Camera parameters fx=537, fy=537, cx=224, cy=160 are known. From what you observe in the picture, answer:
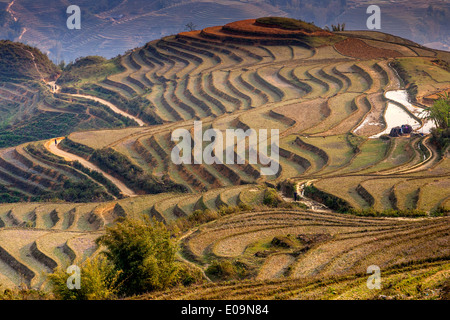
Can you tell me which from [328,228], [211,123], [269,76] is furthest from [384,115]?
[328,228]

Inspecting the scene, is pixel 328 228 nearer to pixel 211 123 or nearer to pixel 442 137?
pixel 442 137

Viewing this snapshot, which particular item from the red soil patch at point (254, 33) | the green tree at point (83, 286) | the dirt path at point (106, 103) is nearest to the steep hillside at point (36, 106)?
the dirt path at point (106, 103)

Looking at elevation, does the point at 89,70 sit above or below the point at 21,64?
below

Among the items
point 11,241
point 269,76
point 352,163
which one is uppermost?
point 269,76

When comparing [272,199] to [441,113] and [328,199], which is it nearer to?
[328,199]

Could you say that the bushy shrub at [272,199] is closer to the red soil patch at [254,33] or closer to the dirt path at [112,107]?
the dirt path at [112,107]

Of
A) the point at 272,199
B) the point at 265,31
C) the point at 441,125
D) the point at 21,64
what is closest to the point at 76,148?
the point at 272,199

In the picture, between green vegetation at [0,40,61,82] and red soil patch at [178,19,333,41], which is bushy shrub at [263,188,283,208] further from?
green vegetation at [0,40,61,82]
